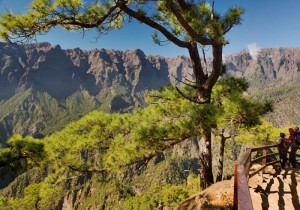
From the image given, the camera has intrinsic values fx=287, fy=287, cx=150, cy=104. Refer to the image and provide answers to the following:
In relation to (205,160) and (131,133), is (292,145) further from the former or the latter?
(131,133)

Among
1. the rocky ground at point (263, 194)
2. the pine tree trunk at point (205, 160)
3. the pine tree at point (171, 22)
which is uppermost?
the pine tree at point (171, 22)

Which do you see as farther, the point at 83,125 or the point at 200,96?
the point at 83,125

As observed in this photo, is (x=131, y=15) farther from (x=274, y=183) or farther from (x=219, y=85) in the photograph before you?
(x=274, y=183)

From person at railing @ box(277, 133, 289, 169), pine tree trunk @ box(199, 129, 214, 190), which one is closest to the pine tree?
pine tree trunk @ box(199, 129, 214, 190)

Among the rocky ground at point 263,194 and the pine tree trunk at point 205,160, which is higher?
the pine tree trunk at point 205,160

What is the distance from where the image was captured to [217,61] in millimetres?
8664

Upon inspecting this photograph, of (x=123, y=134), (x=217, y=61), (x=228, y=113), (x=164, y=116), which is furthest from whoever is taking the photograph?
(x=123, y=134)

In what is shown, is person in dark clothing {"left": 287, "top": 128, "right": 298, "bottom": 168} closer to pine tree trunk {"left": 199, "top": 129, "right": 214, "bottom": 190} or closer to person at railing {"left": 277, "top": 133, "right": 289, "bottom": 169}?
person at railing {"left": 277, "top": 133, "right": 289, "bottom": 169}

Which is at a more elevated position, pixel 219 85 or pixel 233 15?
pixel 233 15

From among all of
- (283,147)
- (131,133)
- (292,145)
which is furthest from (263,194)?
(292,145)

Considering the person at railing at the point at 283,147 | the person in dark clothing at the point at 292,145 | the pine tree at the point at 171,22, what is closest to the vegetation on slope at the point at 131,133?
the pine tree at the point at 171,22

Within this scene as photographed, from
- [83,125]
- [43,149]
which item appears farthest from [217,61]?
[43,149]

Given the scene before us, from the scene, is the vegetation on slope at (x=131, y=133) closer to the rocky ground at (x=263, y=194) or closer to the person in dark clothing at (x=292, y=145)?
the rocky ground at (x=263, y=194)

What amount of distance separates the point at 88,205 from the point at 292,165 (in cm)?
14977
